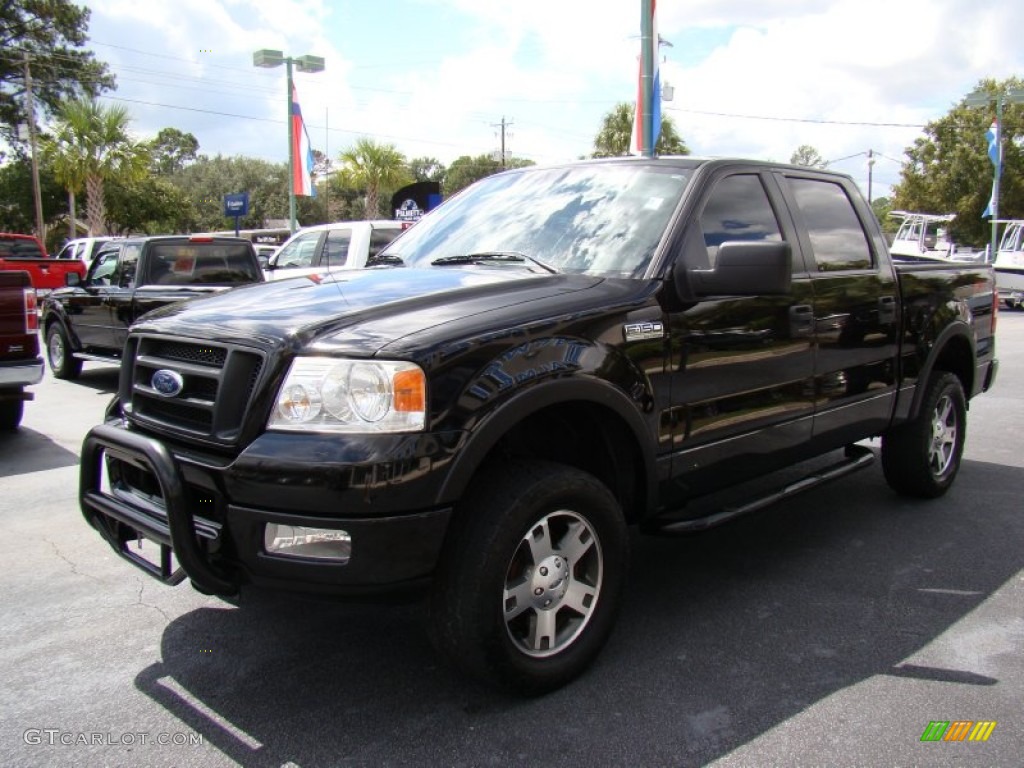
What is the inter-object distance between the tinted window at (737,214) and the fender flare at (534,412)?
0.91m

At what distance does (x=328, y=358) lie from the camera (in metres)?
2.68

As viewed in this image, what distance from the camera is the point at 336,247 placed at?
1238 cm

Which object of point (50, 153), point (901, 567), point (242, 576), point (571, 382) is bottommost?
point (901, 567)

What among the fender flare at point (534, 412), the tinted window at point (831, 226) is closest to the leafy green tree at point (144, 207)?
the tinted window at point (831, 226)

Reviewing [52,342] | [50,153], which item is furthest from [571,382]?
[50,153]

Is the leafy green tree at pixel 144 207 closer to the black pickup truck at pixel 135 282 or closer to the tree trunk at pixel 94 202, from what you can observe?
the tree trunk at pixel 94 202

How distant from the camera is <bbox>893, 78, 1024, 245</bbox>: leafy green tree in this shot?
129 feet

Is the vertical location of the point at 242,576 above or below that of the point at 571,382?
below

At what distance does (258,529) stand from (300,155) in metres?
20.6

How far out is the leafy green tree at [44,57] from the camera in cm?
3834

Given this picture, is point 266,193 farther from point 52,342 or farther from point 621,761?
point 621,761

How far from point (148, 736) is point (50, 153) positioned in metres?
32.6

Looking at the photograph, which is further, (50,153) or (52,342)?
(50,153)

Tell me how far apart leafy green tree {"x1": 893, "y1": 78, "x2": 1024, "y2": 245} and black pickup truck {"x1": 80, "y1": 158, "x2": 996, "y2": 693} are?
4039 centimetres
